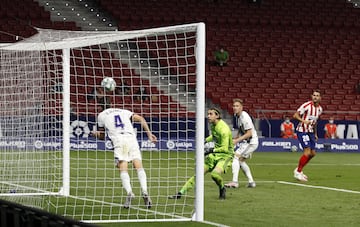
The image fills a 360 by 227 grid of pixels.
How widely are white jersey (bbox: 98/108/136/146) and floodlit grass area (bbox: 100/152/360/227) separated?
1756 mm

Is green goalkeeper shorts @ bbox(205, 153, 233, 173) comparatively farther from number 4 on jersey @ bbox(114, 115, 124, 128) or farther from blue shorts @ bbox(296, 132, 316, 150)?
blue shorts @ bbox(296, 132, 316, 150)

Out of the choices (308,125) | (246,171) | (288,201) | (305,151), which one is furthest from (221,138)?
(308,125)

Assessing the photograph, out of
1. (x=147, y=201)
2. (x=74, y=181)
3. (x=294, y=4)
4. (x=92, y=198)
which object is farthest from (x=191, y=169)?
(x=294, y=4)

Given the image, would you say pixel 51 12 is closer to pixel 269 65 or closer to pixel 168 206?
pixel 269 65

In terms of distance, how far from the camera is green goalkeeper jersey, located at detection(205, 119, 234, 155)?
16.4m

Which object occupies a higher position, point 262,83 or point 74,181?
point 262,83

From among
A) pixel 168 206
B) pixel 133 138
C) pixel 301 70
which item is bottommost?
pixel 168 206

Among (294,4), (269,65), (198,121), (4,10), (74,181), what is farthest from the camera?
(294,4)

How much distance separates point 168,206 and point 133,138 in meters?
1.19

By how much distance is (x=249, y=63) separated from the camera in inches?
1746

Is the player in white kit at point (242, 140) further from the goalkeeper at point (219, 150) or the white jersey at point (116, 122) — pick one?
the white jersey at point (116, 122)

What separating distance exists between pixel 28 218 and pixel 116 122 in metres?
6.11

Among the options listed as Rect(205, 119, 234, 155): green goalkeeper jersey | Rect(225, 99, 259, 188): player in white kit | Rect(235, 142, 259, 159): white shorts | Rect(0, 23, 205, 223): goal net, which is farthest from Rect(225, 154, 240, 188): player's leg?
Rect(205, 119, 234, 155): green goalkeeper jersey

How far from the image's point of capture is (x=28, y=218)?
873cm
